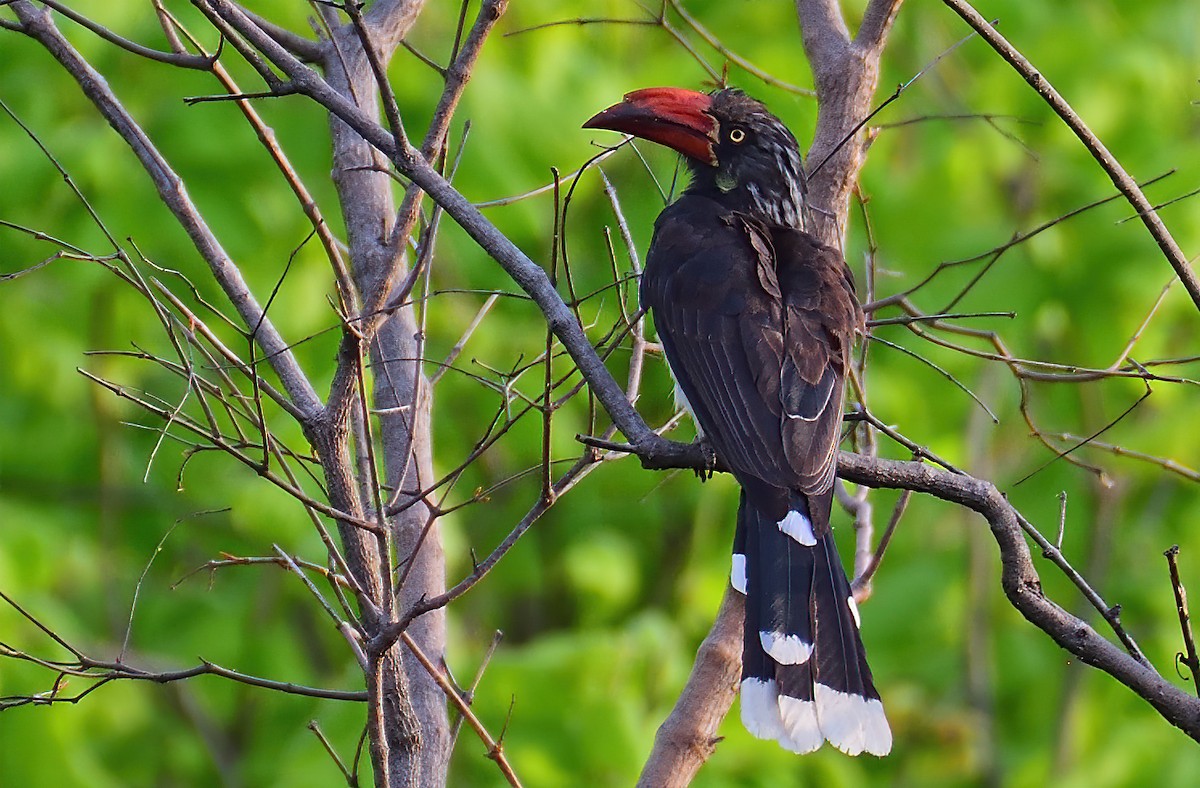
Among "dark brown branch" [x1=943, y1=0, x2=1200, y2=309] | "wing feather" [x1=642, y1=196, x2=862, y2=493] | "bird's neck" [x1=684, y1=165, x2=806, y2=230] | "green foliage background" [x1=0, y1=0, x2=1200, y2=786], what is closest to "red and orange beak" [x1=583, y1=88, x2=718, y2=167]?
"bird's neck" [x1=684, y1=165, x2=806, y2=230]

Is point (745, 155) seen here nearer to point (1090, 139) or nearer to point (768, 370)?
point (768, 370)

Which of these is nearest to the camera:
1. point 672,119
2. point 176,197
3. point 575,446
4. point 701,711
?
point 176,197

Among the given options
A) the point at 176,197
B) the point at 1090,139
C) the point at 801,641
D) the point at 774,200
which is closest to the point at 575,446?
the point at 774,200

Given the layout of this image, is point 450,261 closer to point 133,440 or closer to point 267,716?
point 133,440

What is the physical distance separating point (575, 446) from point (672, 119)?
121 inches

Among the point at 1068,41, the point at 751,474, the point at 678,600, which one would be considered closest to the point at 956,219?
the point at 1068,41

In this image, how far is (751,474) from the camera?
120 inches

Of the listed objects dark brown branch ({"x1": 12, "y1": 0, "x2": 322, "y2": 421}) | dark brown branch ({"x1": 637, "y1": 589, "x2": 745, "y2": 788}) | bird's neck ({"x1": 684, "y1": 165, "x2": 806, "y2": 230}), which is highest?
bird's neck ({"x1": 684, "y1": 165, "x2": 806, "y2": 230})

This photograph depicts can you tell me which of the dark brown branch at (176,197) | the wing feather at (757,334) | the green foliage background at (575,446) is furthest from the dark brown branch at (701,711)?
the green foliage background at (575,446)

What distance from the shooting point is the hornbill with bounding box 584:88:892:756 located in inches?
110

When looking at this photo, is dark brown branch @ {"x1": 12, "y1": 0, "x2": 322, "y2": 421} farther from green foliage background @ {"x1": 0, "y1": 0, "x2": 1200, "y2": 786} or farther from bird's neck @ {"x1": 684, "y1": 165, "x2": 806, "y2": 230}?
green foliage background @ {"x1": 0, "y1": 0, "x2": 1200, "y2": 786}

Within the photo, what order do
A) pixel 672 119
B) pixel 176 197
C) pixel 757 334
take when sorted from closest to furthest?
pixel 176 197 → pixel 757 334 → pixel 672 119

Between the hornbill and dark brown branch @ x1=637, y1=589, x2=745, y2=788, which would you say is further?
dark brown branch @ x1=637, y1=589, x2=745, y2=788

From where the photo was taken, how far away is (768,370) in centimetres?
324
